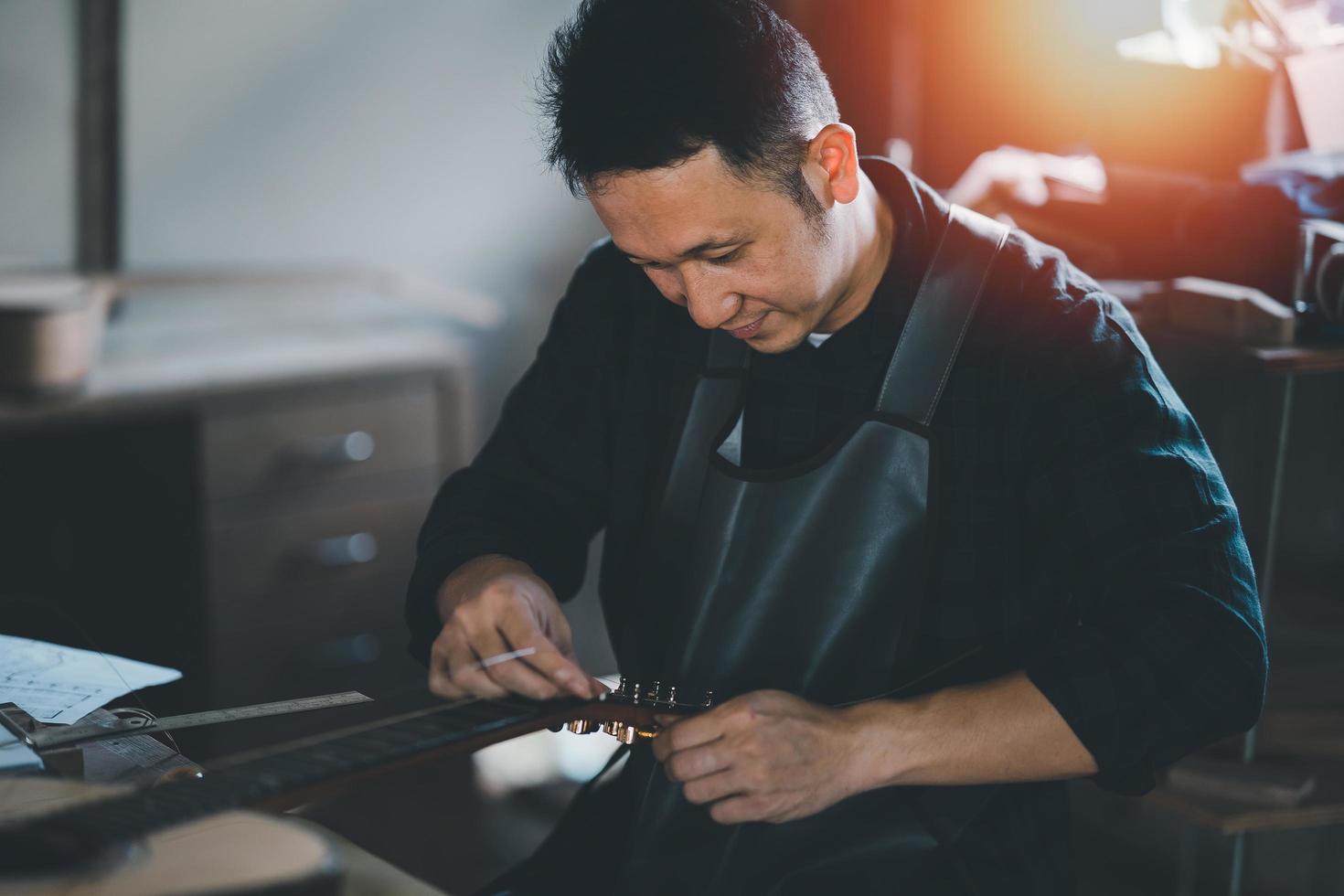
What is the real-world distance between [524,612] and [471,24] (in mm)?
2465

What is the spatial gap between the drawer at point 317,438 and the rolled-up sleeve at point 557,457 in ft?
4.05

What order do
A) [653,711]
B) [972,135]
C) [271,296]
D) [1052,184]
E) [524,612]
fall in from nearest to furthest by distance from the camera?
[653,711] → [524,612] → [1052,184] → [972,135] → [271,296]

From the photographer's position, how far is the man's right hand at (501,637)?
45.4 inches

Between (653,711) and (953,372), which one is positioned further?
(953,372)

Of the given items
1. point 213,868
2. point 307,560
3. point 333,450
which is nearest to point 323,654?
point 307,560

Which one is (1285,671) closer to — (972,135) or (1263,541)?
(1263,541)

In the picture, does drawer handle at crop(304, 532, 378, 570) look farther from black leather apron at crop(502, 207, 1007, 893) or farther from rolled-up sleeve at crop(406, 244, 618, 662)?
black leather apron at crop(502, 207, 1007, 893)

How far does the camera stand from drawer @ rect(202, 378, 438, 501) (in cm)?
263

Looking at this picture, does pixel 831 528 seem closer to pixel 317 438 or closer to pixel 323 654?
pixel 317 438

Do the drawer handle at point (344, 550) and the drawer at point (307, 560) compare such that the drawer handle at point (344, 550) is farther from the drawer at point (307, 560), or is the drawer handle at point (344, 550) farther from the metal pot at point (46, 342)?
the metal pot at point (46, 342)

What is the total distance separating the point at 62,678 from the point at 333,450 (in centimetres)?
157

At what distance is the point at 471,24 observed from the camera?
3350 mm

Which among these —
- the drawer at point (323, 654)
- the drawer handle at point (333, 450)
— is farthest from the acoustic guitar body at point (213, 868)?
the drawer handle at point (333, 450)

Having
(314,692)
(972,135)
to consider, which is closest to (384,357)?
(314,692)
